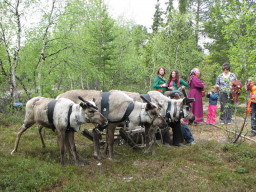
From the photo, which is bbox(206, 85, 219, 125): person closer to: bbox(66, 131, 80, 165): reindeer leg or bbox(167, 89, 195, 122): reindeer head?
bbox(167, 89, 195, 122): reindeer head

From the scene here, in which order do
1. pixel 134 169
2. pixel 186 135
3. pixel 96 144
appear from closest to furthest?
1. pixel 134 169
2. pixel 96 144
3. pixel 186 135

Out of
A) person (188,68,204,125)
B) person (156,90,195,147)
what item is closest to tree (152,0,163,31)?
person (188,68,204,125)

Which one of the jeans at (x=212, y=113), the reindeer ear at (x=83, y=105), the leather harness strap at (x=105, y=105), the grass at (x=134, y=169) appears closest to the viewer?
the grass at (x=134, y=169)

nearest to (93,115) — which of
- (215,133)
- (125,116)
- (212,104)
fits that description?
(125,116)

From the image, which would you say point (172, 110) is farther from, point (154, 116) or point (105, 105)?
point (105, 105)

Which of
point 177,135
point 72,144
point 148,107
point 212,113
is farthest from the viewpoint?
point 212,113

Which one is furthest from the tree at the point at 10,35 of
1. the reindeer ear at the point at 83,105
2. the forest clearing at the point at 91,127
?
the reindeer ear at the point at 83,105

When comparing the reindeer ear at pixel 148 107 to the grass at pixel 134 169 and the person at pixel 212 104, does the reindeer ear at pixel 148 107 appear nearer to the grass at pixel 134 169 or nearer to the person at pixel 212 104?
the grass at pixel 134 169

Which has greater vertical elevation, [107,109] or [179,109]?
[107,109]

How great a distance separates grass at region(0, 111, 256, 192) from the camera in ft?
15.6

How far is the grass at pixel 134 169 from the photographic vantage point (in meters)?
4.75

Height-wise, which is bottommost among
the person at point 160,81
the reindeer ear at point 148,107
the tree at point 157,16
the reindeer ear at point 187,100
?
the reindeer ear at point 148,107

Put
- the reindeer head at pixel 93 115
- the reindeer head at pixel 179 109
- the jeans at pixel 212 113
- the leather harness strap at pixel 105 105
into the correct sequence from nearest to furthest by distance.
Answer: the reindeer head at pixel 93 115
the leather harness strap at pixel 105 105
the reindeer head at pixel 179 109
the jeans at pixel 212 113

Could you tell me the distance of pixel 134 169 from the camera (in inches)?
226
